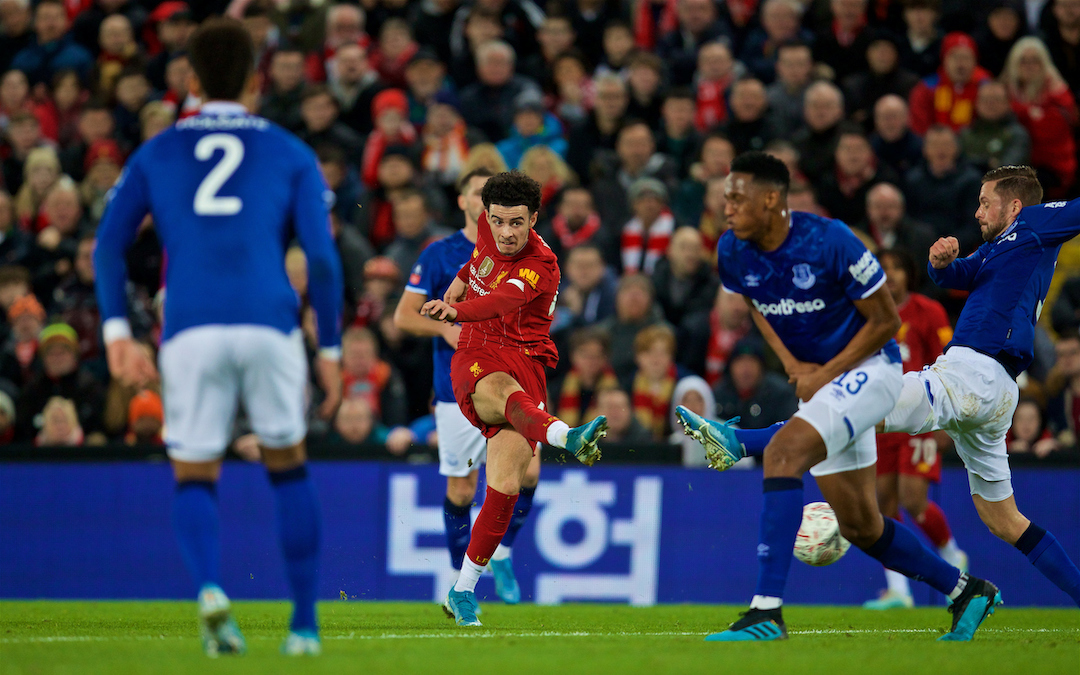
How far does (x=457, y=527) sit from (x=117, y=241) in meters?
4.34

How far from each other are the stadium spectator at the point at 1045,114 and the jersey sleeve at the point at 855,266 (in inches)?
310

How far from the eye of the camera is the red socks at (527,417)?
7109mm

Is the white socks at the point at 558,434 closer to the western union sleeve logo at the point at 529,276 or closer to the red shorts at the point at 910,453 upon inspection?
the western union sleeve logo at the point at 529,276

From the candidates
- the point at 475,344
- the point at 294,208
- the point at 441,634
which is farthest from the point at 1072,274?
the point at 294,208

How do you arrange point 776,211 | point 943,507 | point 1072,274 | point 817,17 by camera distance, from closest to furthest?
point 776,211 → point 943,507 → point 1072,274 → point 817,17

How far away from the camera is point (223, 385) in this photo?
16.8ft

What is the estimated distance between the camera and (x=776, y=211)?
657 centimetres

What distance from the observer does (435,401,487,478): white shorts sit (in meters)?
9.03

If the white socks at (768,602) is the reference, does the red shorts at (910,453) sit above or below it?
below

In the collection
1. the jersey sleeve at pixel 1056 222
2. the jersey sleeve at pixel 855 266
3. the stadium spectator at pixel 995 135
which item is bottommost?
the jersey sleeve at pixel 855 266

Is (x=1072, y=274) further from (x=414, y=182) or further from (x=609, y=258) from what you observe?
(x=414, y=182)

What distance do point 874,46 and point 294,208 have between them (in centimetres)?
1044

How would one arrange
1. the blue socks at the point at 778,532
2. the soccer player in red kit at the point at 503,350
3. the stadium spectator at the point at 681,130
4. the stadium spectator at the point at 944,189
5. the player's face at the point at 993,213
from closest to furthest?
the blue socks at the point at 778,532 → the soccer player in red kit at the point at 503,350 → the player's face at the point at 993,213 → the stadium spectator at the point at 944,189 → the stadium spectator at the point at 681,130

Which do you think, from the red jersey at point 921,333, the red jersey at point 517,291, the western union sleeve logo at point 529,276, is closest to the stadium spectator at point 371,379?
the red jersey at point 517,291
